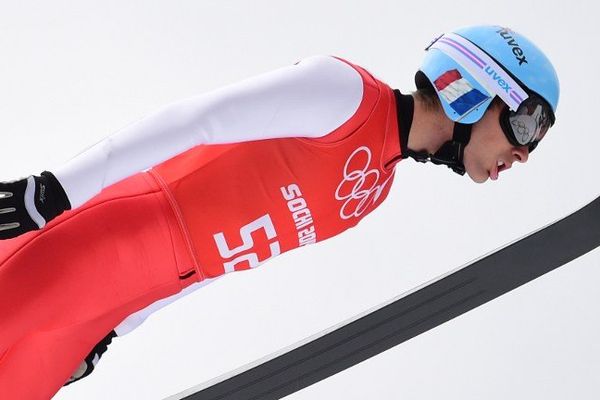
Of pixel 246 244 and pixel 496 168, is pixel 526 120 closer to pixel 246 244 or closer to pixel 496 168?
pixel 496 168

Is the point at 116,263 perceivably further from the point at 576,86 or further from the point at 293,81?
the point at 576,86

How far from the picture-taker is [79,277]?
1.55 meters

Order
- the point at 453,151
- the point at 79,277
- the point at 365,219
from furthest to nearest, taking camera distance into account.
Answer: the point at 365,219 → the point at 453,151 → the point at 79,277

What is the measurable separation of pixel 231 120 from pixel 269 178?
161 millimetres

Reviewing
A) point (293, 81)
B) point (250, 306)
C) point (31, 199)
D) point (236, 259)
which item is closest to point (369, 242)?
point (250, 306)

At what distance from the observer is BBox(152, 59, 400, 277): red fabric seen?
5.14ft

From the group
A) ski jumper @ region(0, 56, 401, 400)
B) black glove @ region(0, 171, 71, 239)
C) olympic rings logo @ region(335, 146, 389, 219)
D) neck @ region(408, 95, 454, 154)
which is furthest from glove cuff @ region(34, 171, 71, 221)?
neck @ region(408, 95, 454, 154)

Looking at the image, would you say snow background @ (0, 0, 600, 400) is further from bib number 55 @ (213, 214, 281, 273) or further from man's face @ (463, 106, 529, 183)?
bib number 55 @ (213, 214, 281, 273)

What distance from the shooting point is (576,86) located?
7.67 feet

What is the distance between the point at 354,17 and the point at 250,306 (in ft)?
2.20

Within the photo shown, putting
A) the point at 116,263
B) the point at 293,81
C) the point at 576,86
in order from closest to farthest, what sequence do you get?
1. the point at 293,81
2. the point at 116,263
3. the point at 576,86

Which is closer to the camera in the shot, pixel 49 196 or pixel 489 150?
pixel 49 196

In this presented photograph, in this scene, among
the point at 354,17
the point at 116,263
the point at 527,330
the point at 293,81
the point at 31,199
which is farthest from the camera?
the point at 354,17

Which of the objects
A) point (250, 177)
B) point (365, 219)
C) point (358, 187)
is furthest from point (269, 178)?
point (365, 219)
